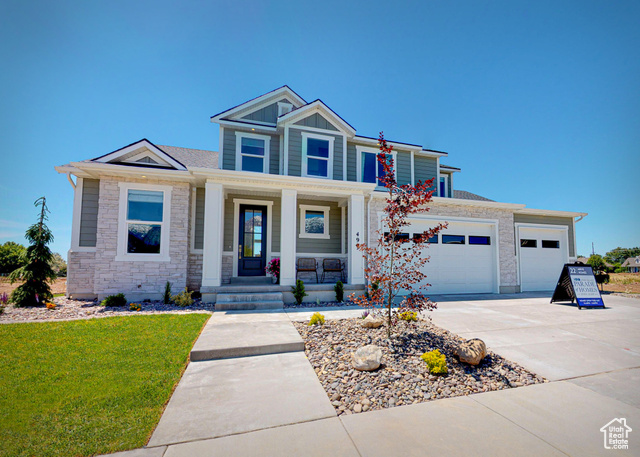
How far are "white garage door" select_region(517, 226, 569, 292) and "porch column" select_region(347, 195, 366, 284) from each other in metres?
7.62

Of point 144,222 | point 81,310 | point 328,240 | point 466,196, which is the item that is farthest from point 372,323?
point 466,196

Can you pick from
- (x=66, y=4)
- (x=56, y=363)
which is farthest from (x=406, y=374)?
(x=66, y=4)

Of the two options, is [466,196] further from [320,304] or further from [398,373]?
[398,373]

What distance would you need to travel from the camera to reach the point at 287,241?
7754 millimetres

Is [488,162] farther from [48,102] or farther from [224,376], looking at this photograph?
[48,102]

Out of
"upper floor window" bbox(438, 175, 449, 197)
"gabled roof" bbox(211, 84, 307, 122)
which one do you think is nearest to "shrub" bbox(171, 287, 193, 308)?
"gabled roof" bbox(211, 84, 307, 122)

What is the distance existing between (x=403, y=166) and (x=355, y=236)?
513 cm

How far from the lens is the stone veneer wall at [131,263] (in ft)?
24.6

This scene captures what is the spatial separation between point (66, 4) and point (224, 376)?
938cm

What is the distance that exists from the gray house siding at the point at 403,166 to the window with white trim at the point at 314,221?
3.85 m

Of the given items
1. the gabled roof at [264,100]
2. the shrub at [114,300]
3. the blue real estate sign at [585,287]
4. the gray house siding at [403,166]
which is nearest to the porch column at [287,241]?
the shrub at [114,300]

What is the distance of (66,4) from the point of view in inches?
249

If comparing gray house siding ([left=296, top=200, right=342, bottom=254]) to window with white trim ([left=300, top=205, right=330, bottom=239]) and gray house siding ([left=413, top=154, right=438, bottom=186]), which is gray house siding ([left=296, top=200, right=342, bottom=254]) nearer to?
window with white trim ([left=300, top=205, right=330, bottom=239])

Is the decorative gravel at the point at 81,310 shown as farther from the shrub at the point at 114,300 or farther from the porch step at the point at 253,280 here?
the porch step at the point at 253,280
